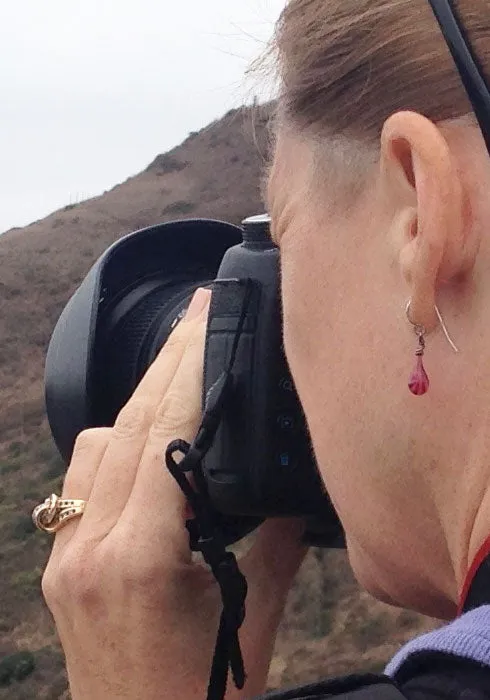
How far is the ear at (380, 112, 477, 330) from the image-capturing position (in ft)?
1.76

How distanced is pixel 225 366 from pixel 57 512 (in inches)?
7.6

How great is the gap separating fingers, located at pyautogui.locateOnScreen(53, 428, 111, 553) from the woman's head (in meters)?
0.30

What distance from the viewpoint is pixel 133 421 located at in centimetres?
92

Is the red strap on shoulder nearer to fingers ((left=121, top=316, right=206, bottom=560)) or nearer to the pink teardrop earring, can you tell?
the pink teardrop earring

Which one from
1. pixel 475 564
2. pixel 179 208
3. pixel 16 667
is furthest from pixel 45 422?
pixel 475 564

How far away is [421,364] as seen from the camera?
56 cm

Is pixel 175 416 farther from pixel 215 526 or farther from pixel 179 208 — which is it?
pixel 179 208

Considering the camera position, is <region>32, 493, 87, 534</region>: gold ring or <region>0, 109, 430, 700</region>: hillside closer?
<region>32, 493, 87, 534</region>: gold ring

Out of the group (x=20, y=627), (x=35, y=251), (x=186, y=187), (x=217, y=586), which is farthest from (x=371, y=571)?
(x=186, y=187)

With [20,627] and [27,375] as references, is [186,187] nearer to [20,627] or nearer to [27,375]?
[27,375]

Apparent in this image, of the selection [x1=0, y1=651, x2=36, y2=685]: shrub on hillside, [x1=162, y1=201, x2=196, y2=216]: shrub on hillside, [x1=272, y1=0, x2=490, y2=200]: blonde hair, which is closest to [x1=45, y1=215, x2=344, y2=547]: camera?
[x1=272, y1=0, x2=490, y2=200]: blonde hair

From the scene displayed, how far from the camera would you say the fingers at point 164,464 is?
2.89ft

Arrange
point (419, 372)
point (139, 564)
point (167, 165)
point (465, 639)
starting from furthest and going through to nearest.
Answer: point (167, 165) < point (139, 564) < point (419, 372) < point (465, 639)

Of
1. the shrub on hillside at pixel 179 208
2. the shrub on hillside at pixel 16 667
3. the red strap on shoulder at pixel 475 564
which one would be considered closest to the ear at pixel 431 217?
the red strap on shoulder at pixel 475 564
